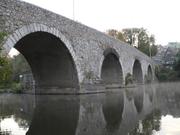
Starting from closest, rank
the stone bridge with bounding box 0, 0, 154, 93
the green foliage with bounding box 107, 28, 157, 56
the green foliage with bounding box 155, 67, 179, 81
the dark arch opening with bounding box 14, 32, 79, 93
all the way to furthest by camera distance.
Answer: the stone bridge with bounding box 0, 0, 154, 93
the dark arch opening with bounding box 14, 32, 79, 93
the green foliage with bounding box 155, 67, 179, 81
the green foliage with bounding box 107, 28, 157, 56

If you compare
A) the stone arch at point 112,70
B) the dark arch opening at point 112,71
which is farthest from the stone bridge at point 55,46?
the dark arch opening at point 112,71

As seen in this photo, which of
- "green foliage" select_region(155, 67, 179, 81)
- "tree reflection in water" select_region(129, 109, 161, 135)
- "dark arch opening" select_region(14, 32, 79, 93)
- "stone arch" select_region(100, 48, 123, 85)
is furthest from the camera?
"green foliage" select_region(155, 67, 179, 81)

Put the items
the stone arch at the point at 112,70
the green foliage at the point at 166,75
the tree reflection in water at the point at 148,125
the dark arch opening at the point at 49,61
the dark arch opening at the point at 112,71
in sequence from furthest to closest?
1. the green foliage at the point at 166,75
2. the dark arch opening at the point at 112,71
3. the stone arch at the point at 112,70
4. the dark arch opening at the point at 49,61
5. the tree reflection in water at the point at 148,125

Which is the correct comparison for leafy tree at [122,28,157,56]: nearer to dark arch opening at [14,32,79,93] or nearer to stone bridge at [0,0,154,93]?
stone bridge at [0,0,154,93]

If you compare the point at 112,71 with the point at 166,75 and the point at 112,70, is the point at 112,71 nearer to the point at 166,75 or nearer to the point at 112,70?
the point at 112,70

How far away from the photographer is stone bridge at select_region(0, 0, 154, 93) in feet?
45.9

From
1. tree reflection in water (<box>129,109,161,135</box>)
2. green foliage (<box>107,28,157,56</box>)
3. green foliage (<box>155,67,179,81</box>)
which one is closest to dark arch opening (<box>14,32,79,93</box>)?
tree reflection in water (<box>129,109,161,135</box>)

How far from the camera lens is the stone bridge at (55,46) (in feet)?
45.9

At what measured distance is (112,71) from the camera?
3138 centimetres

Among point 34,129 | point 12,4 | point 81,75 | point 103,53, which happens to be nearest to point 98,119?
point 34,129

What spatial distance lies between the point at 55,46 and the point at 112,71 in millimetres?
12798

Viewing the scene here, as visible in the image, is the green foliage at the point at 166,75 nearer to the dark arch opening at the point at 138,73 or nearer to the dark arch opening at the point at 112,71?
the dark arch opening at the point at 138,73

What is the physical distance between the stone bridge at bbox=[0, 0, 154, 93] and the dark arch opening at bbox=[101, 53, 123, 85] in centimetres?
309

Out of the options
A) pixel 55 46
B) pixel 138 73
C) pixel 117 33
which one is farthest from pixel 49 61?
pixel 117 33
